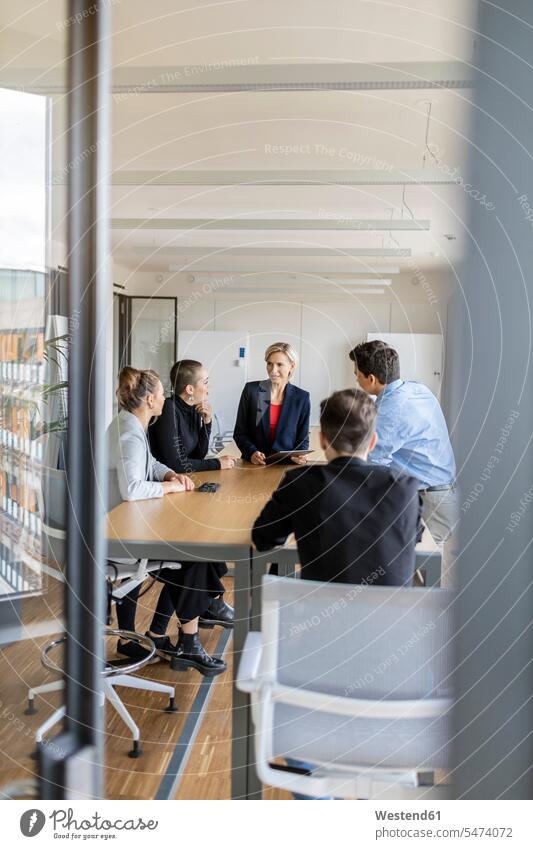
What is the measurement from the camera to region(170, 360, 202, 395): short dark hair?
9.41ft

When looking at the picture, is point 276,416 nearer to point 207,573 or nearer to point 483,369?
point 207,573

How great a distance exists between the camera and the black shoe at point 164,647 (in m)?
2.67

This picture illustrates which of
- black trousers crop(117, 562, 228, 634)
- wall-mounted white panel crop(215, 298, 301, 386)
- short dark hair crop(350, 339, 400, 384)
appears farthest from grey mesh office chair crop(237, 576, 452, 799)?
wall-mounted white panel crop(215, 298, 301, 386)

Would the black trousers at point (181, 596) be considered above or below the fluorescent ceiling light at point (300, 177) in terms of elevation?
below

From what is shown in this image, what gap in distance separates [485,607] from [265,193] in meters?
4.80

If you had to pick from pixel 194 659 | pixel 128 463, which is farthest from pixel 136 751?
pixel 128 463

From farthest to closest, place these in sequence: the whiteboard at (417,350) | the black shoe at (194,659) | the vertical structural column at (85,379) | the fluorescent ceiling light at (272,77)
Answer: the whiteboard at (417,350) → the fluorescent ceiling light at (272,77) → the black shoe at (194,659) → the vertical structural column at (85,379)

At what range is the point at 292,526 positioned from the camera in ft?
5.24

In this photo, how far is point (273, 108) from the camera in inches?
137

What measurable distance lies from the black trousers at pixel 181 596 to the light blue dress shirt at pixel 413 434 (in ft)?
2.73

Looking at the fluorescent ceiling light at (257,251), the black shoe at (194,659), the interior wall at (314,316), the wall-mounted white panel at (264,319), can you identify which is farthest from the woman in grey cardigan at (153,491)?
the interior wall at (314,316)

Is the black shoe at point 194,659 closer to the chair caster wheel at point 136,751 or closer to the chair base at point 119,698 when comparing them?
the chair base at point 119,698

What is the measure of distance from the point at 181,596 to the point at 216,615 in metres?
0.44

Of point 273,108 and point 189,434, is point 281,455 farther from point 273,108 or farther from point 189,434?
point 273,108
